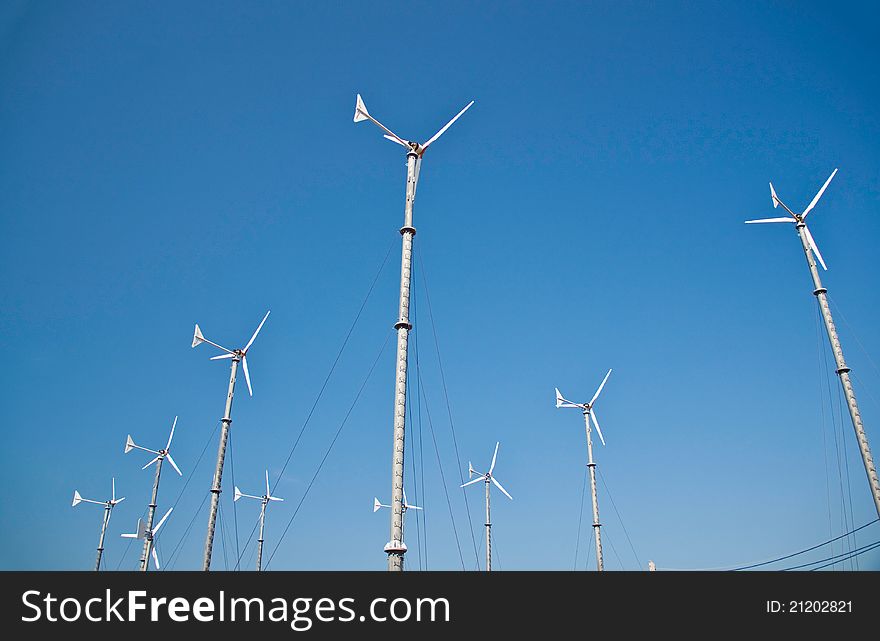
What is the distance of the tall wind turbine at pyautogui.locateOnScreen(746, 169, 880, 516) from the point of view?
24.3 m

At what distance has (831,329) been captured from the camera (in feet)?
92.6

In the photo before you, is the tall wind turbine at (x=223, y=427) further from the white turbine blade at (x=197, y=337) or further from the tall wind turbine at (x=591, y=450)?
the tall wind turbine at (x=591, y=450)

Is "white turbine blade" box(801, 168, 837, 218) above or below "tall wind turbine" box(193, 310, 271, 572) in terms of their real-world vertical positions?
above

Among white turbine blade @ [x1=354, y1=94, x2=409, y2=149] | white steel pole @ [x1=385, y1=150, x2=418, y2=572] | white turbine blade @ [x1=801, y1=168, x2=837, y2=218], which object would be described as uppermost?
white turbine blade @ [x1=801, y1=168, x2=837, y2=218]

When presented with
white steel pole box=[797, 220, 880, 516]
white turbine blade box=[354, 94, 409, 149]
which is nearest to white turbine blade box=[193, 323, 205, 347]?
white turbine blade box=[354, 94, 409, 149]

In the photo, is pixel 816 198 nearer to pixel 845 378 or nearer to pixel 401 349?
pixel 845 378

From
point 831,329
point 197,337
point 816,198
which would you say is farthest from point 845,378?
point 197,337

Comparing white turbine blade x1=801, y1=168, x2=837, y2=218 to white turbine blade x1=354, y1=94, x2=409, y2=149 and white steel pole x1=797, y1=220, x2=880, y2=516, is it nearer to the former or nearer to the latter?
white steel pole x1=797, y1=220, x2=880, y2=516

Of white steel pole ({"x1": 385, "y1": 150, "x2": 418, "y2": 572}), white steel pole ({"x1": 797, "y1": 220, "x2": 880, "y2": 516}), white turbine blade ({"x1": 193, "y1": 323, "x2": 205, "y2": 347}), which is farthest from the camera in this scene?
white turbine blade ({"x1": 193, "y1": 323, "x2": 205, "y2": 347})

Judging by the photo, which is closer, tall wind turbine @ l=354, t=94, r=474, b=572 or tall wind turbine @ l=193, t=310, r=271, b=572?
tall wind turbine @ l=354, t=94, r=474, b=572
